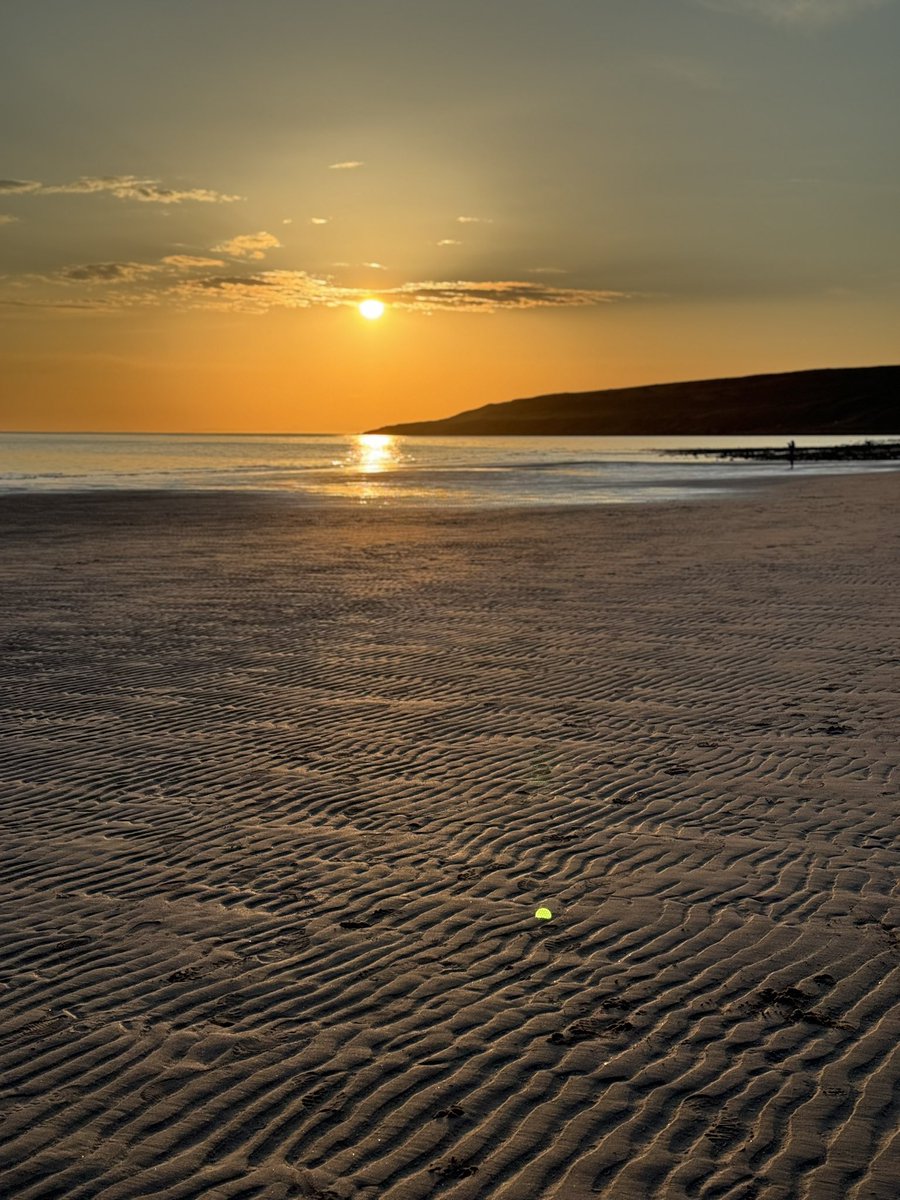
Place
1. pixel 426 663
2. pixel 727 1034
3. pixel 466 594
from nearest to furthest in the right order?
pixel 727 1034
pixel 426 663
pixel 466 594

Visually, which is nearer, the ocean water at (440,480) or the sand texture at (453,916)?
the sand texture at (453,916)

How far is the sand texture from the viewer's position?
161 inches

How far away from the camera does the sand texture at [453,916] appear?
13.4 feet

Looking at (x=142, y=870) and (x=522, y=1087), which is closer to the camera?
(x=522, y=1087)

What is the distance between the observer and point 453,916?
598 cm

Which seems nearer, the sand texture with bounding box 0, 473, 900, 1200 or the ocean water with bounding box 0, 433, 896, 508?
the sand texture with bounding box 0, 473, 900, 1200

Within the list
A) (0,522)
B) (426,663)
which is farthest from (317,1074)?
(0,522)

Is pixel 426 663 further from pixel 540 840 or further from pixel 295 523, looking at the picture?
pixel 295 523

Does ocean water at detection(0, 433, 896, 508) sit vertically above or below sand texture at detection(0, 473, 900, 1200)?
above

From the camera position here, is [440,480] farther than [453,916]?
Yes

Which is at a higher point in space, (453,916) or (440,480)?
(440,480)

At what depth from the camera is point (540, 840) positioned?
705cm

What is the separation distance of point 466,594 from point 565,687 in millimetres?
6801

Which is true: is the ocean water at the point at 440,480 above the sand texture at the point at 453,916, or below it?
above
